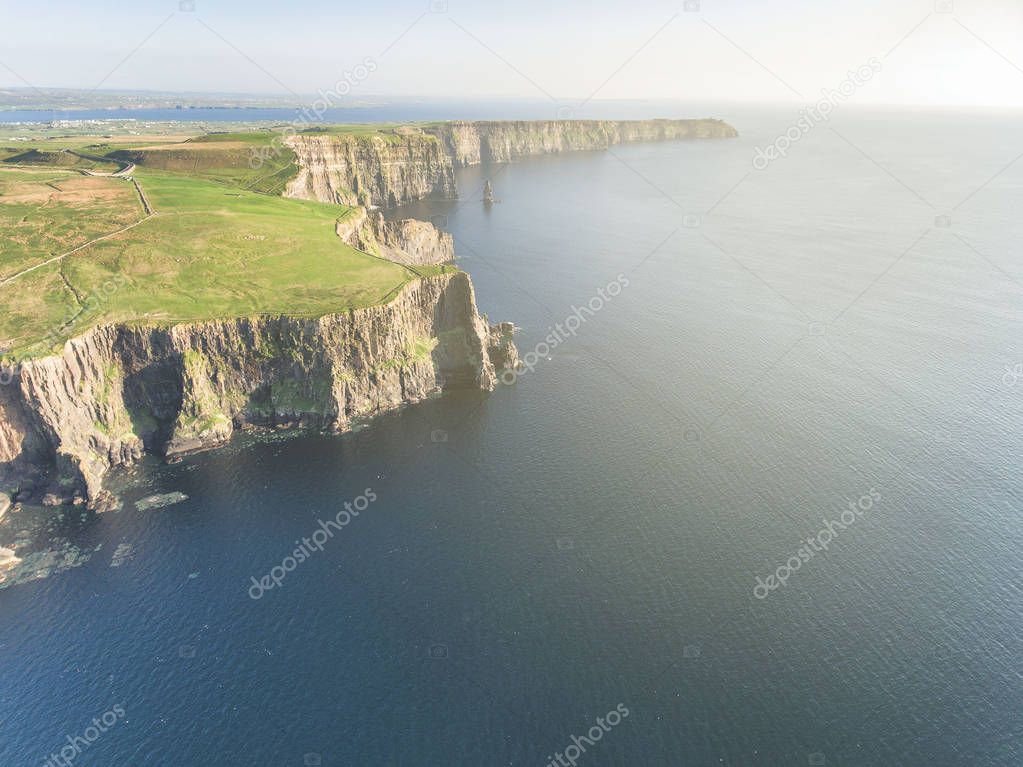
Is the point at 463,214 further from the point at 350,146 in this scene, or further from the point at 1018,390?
the point at 1018,390

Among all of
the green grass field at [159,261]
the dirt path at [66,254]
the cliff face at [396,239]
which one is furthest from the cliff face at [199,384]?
the cliff face at [396,239]

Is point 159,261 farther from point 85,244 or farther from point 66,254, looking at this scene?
point 66,254

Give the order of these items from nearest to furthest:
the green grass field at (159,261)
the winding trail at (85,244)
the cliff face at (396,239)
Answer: the green grass field at (159,261), the winding trail at (85,244), the cliff face at (396,239)

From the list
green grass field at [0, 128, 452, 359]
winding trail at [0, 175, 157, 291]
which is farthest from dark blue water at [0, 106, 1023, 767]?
winding trail at [0, 175, 157, 291]

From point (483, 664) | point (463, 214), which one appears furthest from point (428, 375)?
point (463, 214)

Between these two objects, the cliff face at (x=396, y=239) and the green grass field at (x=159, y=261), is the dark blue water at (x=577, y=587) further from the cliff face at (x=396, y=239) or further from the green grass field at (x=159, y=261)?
the cliff face at (x=396, y=239)

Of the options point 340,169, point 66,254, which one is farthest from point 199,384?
point 340,169

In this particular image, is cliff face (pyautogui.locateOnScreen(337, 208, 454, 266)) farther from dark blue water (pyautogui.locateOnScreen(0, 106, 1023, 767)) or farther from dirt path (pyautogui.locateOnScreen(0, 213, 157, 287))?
dark blue water (pyautogui.locateOnScreen(0, 106, 1023, 767))
